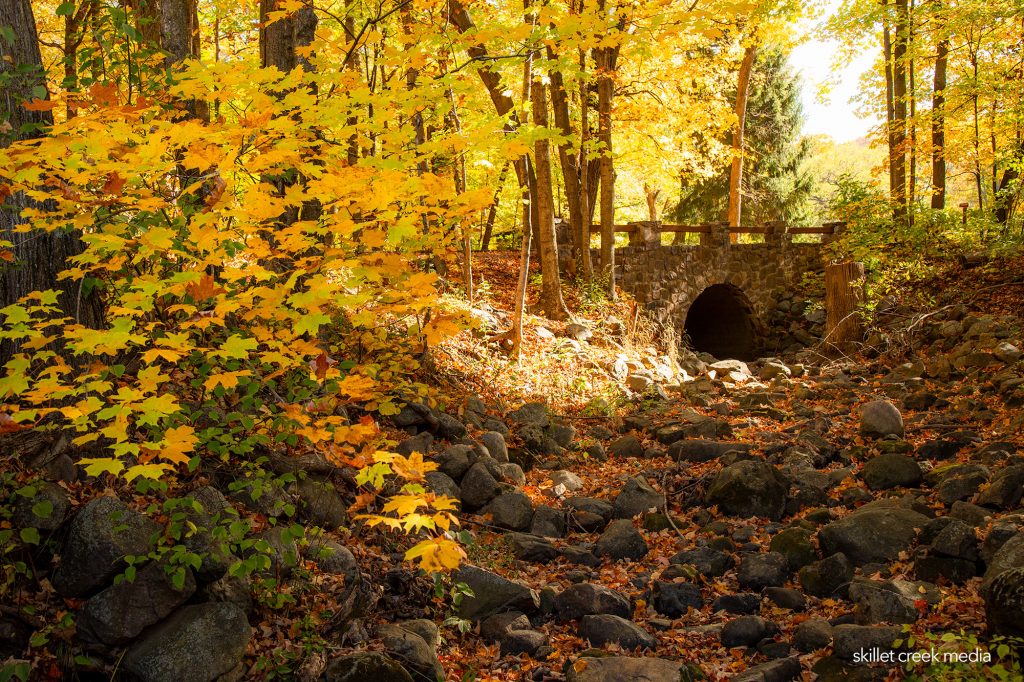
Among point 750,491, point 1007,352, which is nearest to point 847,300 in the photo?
point 1007,352

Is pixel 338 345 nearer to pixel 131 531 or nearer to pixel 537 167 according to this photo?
pixel 131 531

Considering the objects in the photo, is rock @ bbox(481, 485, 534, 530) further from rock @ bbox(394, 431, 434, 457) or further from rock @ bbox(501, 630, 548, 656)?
rock @ bbox(501, 630, 548, 656)

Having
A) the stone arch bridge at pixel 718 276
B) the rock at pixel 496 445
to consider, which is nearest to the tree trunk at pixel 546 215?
the stone arch bridge at pixel 718 276

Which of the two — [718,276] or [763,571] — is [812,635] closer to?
[763,571]

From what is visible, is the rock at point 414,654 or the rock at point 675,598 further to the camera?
the rock at point 675,598

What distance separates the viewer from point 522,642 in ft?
14.3

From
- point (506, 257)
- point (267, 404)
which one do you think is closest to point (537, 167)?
point (506, 257)

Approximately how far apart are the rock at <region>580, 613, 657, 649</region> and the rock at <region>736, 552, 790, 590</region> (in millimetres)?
1048

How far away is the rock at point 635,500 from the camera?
6.59 meters

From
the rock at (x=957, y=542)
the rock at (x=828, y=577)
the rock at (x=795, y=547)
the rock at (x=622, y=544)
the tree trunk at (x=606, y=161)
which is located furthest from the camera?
the tree trunk at (x=606, y=161)

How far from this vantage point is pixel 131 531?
149 inches

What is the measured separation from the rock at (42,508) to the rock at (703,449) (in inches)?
229

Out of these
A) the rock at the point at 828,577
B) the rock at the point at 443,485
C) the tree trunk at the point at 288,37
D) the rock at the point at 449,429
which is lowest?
the rock at the point at 828,577

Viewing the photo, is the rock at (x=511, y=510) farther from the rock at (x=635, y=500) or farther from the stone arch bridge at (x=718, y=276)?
the stone arch bridge at (x=718, y=276)
